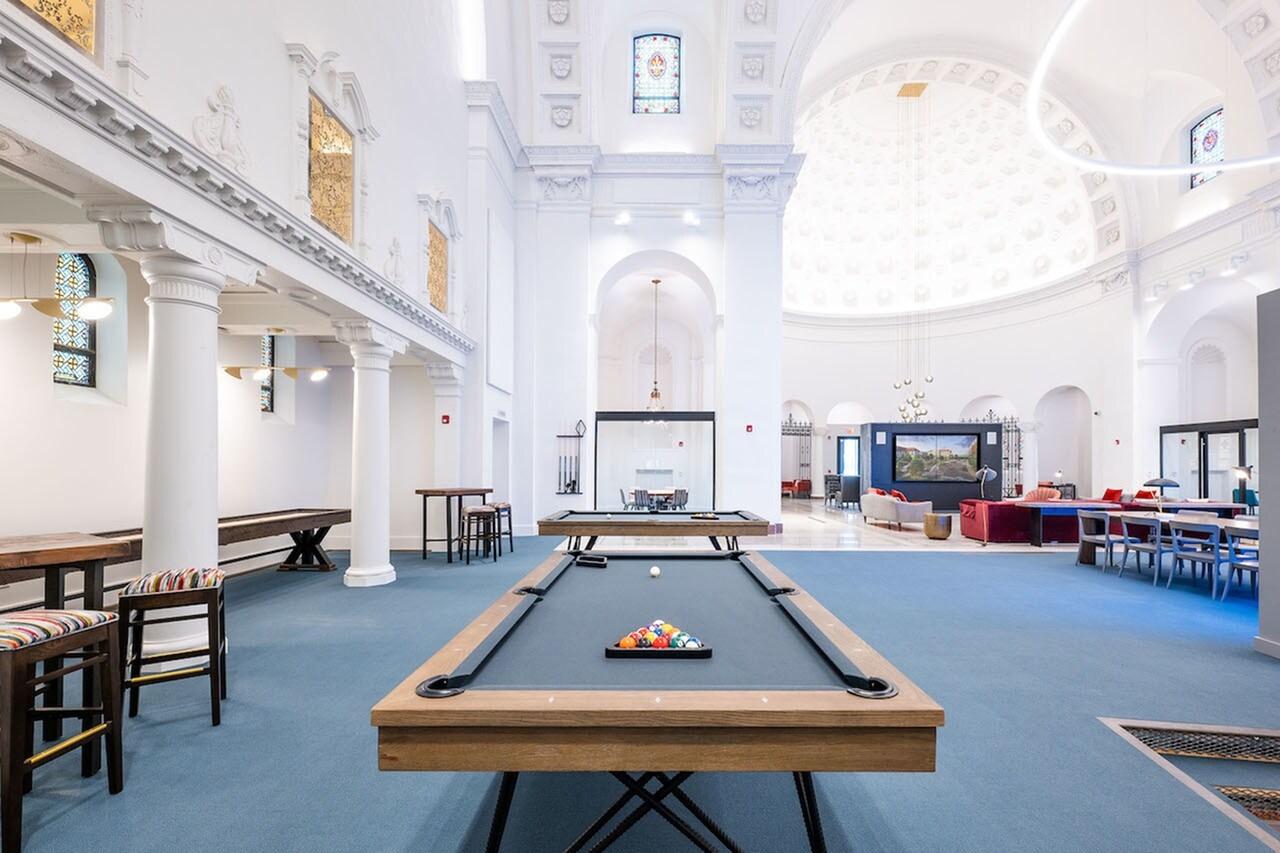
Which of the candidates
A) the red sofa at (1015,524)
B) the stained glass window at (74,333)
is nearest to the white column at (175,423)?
the stained glass window at (74,333)

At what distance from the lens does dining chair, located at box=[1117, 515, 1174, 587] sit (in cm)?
772

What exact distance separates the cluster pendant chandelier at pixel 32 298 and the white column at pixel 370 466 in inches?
98.8

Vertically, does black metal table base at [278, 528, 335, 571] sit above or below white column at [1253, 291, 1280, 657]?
below

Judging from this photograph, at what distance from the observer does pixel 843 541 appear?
11.5 meters

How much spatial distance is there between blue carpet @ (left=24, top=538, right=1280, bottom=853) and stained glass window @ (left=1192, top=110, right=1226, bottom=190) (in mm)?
12538

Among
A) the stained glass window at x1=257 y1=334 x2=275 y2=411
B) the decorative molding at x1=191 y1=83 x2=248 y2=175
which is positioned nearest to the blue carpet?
the decorative molding at x1=191 y1=83 x2=248 y2=175

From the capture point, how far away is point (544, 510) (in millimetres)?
12938

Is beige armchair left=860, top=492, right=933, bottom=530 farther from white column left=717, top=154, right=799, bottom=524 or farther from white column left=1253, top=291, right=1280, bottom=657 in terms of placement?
white column left=1253, top=291, right=1280, bottom=657

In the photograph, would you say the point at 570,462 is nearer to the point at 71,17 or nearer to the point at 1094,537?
the point at 1094,537

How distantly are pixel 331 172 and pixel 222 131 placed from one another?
180 centimetres

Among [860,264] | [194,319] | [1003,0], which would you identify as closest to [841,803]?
[194,319]

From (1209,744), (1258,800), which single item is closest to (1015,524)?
(1209,744)

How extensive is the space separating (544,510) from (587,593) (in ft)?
32.3

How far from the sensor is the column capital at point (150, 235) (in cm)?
397
